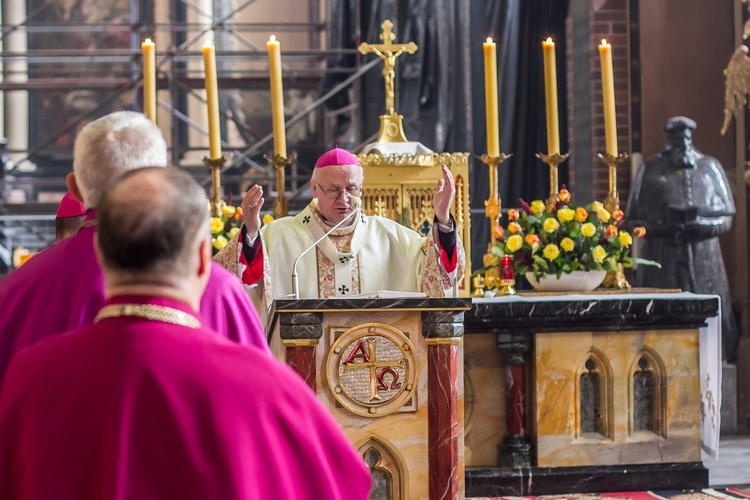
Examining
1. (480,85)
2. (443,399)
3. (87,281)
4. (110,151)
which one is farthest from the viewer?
(480,85)

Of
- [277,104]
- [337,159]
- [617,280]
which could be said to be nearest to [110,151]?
[337,159]

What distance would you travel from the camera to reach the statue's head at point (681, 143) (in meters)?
7.49

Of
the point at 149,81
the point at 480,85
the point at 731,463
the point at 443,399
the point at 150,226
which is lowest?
the point at 731,463

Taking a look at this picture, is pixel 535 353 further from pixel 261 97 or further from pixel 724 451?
pixel 261 97

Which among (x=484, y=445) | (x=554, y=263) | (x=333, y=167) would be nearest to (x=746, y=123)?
(x=554, y=263)

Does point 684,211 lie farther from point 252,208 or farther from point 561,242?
point 252,208

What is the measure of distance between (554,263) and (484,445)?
0.95 meters

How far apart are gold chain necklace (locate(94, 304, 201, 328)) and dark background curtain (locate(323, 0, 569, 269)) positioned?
696 centimetres

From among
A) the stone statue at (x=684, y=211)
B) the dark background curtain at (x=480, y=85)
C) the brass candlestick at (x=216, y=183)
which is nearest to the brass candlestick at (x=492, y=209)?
the brass candlestick at (x=216, y=183)

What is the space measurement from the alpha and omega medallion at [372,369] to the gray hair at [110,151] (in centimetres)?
167

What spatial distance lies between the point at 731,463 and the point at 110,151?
493 cm

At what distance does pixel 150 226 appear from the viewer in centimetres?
183

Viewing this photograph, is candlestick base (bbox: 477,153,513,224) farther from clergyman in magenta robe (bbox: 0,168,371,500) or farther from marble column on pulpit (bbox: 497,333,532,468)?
clergyman in magenta robe (bbox: 0,168,371,500)

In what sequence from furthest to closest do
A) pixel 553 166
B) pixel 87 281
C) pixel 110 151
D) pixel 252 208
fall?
pixel 553 166 → pixel 252 208 → pixel 87 281 → pixel 110 151
